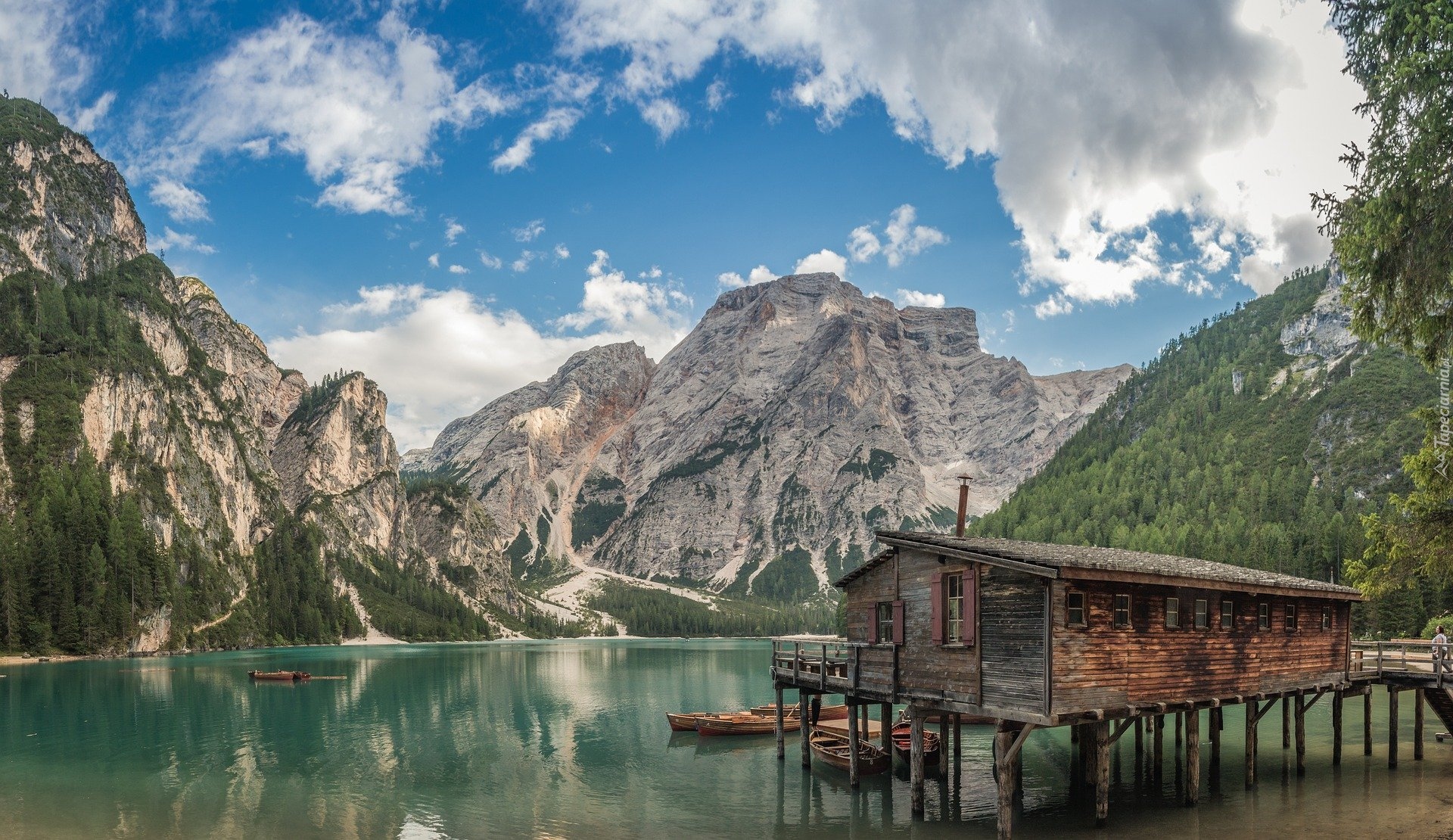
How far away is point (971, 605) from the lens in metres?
32.3

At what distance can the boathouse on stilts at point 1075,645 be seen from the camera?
99.7 ft

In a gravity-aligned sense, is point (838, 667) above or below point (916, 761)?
above

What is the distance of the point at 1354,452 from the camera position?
184 metres

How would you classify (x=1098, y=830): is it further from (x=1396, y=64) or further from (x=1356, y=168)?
(x=1396, y=64)

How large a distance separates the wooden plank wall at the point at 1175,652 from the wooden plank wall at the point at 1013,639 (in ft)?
1.89

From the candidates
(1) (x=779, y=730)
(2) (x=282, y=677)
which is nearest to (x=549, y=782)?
(1) (x=779, y=730)

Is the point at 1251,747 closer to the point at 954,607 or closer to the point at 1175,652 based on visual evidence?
the point at 1175,652

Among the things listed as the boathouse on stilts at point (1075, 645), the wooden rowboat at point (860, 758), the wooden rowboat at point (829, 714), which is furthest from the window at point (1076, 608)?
the wooden rowboat at point (829, 714)

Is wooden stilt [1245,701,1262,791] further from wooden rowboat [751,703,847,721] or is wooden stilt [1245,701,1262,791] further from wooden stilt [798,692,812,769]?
wooden rowboat [751,703,847,721]

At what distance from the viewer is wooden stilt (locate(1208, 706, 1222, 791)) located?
41.6 meters

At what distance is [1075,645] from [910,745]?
15.4 m

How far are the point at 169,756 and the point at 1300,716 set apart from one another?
58.1 meters

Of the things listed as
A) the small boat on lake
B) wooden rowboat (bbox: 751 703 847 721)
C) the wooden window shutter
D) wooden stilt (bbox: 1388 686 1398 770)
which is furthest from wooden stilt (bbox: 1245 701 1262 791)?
wooden rowboat (bbox: 751 703 847 721)

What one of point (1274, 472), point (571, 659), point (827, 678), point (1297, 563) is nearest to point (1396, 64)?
point (827, 678)
